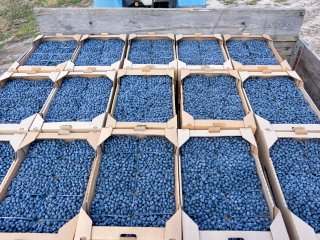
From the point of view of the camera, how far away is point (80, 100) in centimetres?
354

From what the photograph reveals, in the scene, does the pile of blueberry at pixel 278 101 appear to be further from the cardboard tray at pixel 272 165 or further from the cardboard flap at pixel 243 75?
the cardboard tray at pixel 272 165

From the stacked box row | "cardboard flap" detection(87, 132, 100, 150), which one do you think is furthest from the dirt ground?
"cardboard flap" detection(87, 132, 100, 150)

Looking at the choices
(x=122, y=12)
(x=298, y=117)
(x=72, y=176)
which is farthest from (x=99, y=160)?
(x=122, y=12)

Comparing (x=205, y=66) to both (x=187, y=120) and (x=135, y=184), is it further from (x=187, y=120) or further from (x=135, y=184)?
(x=135, y=184)

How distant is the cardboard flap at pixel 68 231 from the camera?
2.13 m

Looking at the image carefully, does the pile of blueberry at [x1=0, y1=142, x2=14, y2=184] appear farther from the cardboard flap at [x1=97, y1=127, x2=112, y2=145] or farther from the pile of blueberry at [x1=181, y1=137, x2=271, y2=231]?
the pile of blueberry at [x1=181, y1=137, x2=271, y2=231]

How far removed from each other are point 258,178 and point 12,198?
2.30 m

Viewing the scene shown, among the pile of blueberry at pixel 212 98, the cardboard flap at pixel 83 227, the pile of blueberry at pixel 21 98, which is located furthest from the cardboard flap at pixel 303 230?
the pile of blueberry at pixel 21 98

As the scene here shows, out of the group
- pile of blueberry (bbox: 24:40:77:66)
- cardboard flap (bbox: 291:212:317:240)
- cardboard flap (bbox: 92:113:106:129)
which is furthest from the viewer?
pile of blueberry (bbox: 24:40:77:66)

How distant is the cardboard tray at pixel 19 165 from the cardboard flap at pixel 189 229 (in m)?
0.85

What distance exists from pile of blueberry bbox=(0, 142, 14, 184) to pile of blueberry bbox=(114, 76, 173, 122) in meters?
1.19

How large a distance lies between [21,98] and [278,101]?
10.8 feet

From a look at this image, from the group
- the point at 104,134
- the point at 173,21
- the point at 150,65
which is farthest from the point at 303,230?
the point at 173,21

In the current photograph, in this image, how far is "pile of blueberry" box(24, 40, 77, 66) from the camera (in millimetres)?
4225
